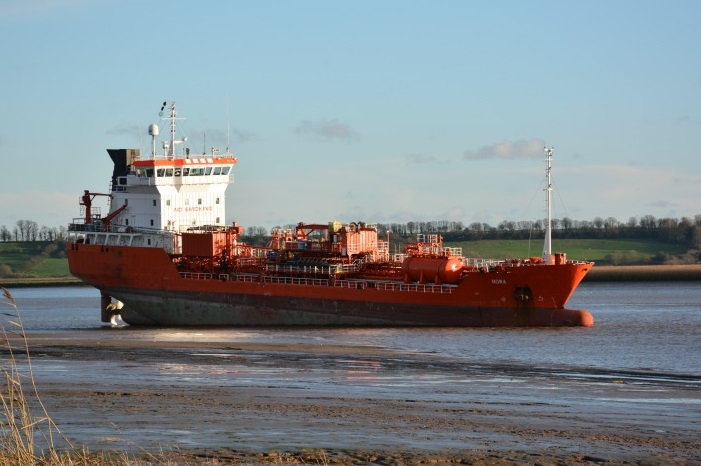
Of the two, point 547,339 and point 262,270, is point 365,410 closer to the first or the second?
point 547,339

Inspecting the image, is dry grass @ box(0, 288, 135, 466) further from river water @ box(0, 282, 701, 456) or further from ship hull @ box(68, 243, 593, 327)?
ship hull @ box(68, 243, 593, 327)

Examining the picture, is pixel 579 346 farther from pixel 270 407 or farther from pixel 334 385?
pixel 270 407

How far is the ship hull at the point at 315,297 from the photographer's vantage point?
118ft

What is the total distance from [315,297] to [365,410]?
2169 centimetres

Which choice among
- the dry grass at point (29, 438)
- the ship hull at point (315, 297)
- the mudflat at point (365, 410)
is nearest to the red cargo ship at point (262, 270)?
the ship hull at point (315, 297)

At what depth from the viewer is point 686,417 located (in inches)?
660

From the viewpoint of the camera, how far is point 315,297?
3916 centimetres

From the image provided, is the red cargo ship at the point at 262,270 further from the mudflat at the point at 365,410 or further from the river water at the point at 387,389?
the mudflat at the point at 365,410

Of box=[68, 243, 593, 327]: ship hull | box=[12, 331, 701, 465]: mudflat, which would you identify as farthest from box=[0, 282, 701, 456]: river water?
box=[68, 243, 593, 327]: ship hull

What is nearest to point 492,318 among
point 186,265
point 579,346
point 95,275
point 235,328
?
point 579,346

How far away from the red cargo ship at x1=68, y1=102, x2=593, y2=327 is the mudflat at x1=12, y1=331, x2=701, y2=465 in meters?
9.09

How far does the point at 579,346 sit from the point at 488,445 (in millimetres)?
16907

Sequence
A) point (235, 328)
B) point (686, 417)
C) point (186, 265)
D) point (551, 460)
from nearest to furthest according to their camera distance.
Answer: point (551, 460), point (686, 417), point (235, 328), point (186, 265)

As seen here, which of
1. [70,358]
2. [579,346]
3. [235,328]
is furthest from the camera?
[235,328]
